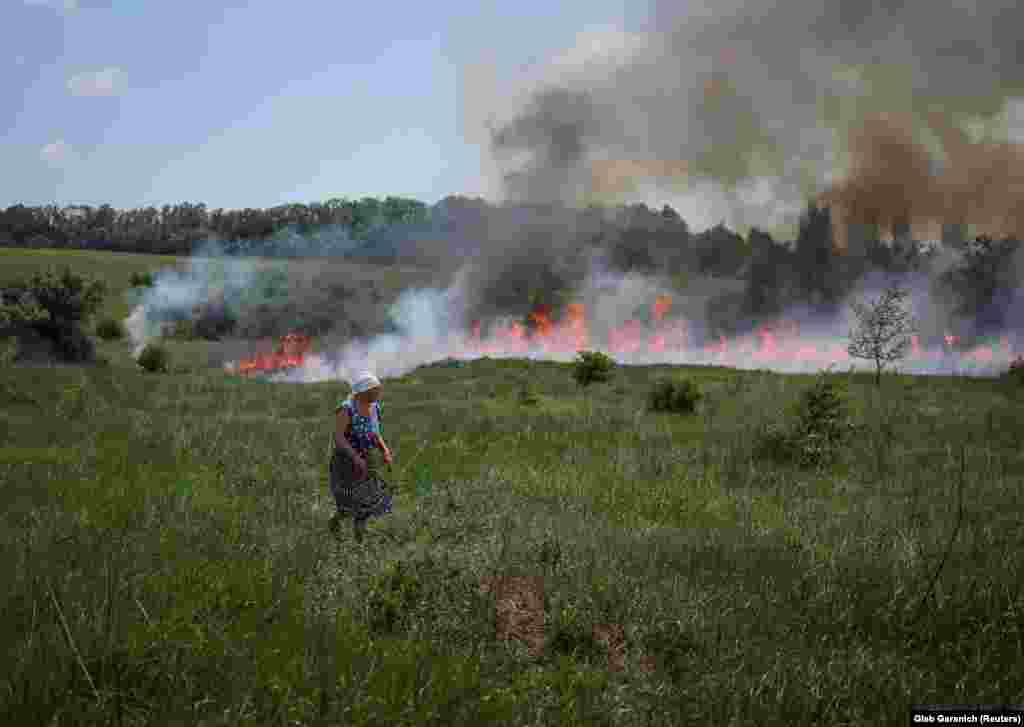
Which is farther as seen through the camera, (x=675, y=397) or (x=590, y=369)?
(x=590, y=369)

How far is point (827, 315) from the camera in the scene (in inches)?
2320

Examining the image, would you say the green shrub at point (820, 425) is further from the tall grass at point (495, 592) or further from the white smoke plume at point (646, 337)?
the white smoke plume at point (646, 337)

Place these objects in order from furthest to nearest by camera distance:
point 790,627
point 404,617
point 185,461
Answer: point 185,461
point 790,627
point 404,617

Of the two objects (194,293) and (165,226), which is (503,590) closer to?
(194,293)

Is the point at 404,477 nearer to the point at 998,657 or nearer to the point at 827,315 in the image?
the point at 998,657

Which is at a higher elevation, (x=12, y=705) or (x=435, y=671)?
(x=12, y=705)

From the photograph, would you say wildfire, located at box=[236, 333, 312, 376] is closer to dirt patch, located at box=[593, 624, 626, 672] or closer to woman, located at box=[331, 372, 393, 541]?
woman, located at box=[331, 372, 393, 541]

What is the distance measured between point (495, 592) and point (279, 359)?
1734 inches

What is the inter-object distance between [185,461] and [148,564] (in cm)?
681

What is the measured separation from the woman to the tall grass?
31cm

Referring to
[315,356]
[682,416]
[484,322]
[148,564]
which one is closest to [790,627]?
[148,564]

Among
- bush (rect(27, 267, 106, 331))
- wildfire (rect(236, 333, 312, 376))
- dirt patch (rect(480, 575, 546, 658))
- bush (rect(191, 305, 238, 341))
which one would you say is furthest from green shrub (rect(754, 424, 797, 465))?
bush (rect(191, 305, 238, 341))

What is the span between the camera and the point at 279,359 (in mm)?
46844

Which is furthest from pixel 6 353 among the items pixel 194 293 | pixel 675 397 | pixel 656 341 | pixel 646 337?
pixel 656 341
